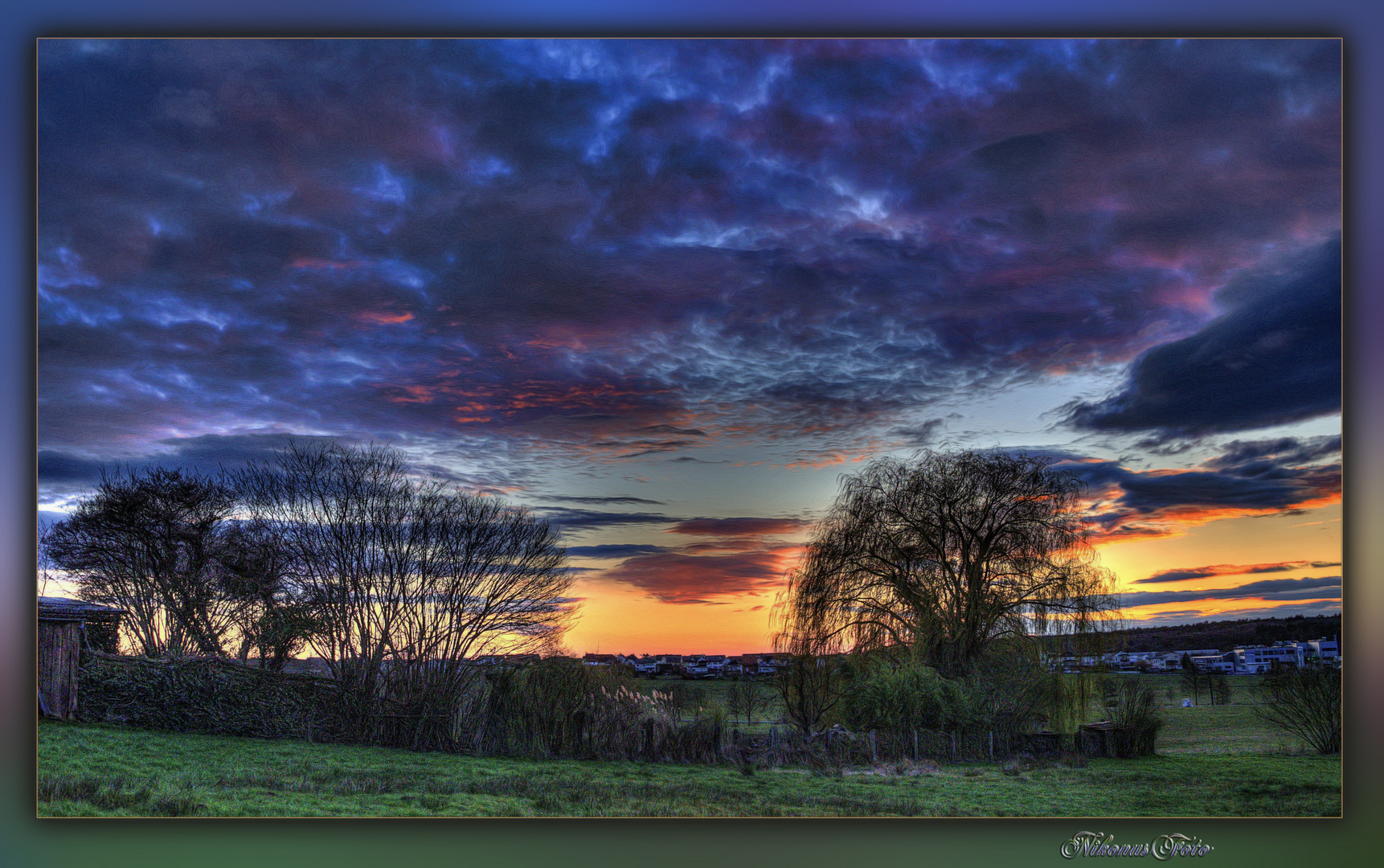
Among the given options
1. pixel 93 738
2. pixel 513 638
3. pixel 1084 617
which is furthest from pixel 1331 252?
pixel 93 738

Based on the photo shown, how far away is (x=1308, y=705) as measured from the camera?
4457 millimetres

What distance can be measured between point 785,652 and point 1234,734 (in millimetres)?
2867

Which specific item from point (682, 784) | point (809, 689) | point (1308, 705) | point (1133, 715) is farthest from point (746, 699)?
point (1308, 705)

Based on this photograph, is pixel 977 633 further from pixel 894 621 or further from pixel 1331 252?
pixel 1331 252

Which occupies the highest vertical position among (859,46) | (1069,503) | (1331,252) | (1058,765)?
(859,46)

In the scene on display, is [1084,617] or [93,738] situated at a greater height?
[1084,617]

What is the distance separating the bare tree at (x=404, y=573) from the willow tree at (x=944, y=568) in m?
1.88

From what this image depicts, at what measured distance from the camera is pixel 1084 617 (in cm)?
518

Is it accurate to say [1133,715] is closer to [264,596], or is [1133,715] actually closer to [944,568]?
[944,568]

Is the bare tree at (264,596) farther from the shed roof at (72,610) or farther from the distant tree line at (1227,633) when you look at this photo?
the distant tree line at (1227,633)

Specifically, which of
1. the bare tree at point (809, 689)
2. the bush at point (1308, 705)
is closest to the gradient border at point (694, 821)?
the bush at point (1308, 705)

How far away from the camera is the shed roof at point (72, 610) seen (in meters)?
4.57

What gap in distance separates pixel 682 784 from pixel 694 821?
0.30 metres

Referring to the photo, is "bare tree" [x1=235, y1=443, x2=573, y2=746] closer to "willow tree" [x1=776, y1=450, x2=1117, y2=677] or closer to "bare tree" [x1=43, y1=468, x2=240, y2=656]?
"bare tree" [x1=43, y1=468, x2=240, y2=656]
